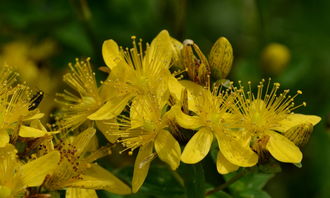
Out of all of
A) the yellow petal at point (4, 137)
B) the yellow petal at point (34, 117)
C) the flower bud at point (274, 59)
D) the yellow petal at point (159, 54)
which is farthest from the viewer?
the flower bud at point (274, 59)

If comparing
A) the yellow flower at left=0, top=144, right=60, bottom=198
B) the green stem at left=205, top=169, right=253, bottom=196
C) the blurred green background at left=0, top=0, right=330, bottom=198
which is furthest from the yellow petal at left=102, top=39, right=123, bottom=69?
the blurred green background at left=0, top=0, right=330, bottom=198

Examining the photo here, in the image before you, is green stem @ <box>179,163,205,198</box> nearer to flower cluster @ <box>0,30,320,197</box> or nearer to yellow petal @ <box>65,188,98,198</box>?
flower cluster @ <box>0,30,320,197</box>

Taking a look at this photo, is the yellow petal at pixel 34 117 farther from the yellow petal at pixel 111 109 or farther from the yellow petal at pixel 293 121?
the yellow petal at pixel 293 121

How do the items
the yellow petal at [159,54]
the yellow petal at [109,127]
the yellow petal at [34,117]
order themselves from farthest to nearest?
the yellow petal at [159,54], the yellow petal at [109,127], the yellow petal at [34,117]

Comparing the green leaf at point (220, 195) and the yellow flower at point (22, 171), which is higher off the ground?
the yellow flower at point (22, 171)

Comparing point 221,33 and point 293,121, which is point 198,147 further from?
point 221,33

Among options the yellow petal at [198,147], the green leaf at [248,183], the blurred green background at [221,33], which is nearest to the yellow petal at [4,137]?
the yellow petal at [198,147]

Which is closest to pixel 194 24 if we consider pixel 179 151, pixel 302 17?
pixel 302 17

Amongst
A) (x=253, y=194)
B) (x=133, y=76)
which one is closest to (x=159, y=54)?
(x=133, y=76)
